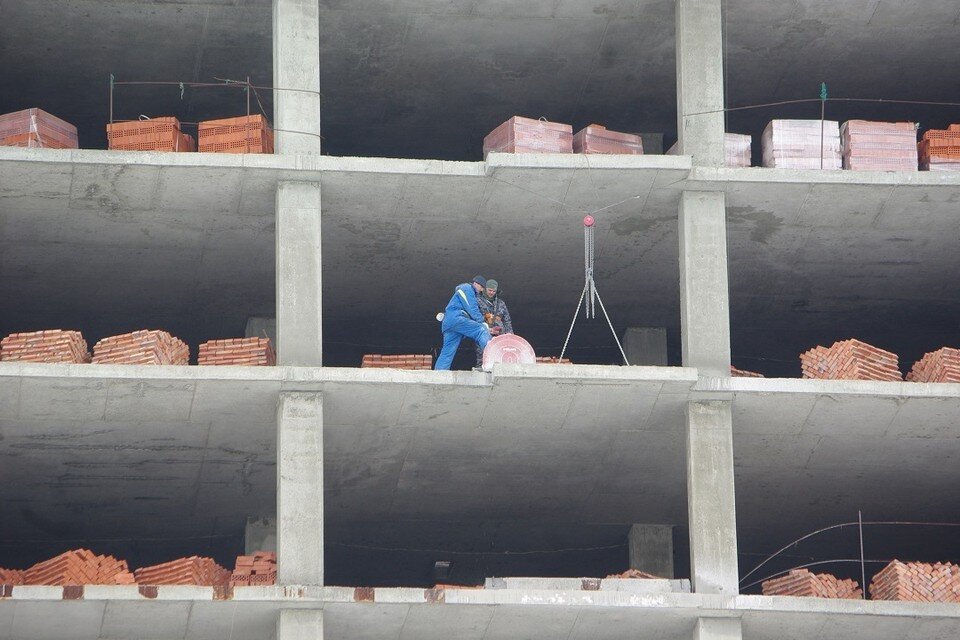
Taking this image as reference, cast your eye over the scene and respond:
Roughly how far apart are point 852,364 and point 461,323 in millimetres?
4918

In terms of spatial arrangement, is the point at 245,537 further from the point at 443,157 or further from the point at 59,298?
the point at 443,157

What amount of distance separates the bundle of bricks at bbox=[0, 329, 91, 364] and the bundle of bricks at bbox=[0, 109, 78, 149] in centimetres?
265

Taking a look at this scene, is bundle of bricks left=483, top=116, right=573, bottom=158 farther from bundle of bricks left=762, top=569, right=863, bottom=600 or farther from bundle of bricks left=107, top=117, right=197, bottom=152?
bundle of bricks left=762, top=569, right=863, bottom=600

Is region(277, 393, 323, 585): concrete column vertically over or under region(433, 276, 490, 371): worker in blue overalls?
under

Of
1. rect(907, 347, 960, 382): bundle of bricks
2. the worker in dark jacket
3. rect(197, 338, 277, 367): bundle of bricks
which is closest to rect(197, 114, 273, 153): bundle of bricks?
rect(197, 338, 277, 367): bundle of bricks

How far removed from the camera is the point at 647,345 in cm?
3153

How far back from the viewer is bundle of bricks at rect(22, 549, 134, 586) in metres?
24.1

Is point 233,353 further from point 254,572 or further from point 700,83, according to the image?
point 700,83

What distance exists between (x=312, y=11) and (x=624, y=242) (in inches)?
207

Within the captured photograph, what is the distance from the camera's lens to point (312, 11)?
2588cm

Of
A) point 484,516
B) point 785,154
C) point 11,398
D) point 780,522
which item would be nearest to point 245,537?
point 484,516

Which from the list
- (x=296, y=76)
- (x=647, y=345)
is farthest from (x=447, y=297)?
(x=296, y=76)

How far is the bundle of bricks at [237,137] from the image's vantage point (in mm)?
25594

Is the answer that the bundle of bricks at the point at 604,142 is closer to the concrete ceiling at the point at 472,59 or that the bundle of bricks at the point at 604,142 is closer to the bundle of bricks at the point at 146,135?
the concrete ceiling at the point at 472,59
